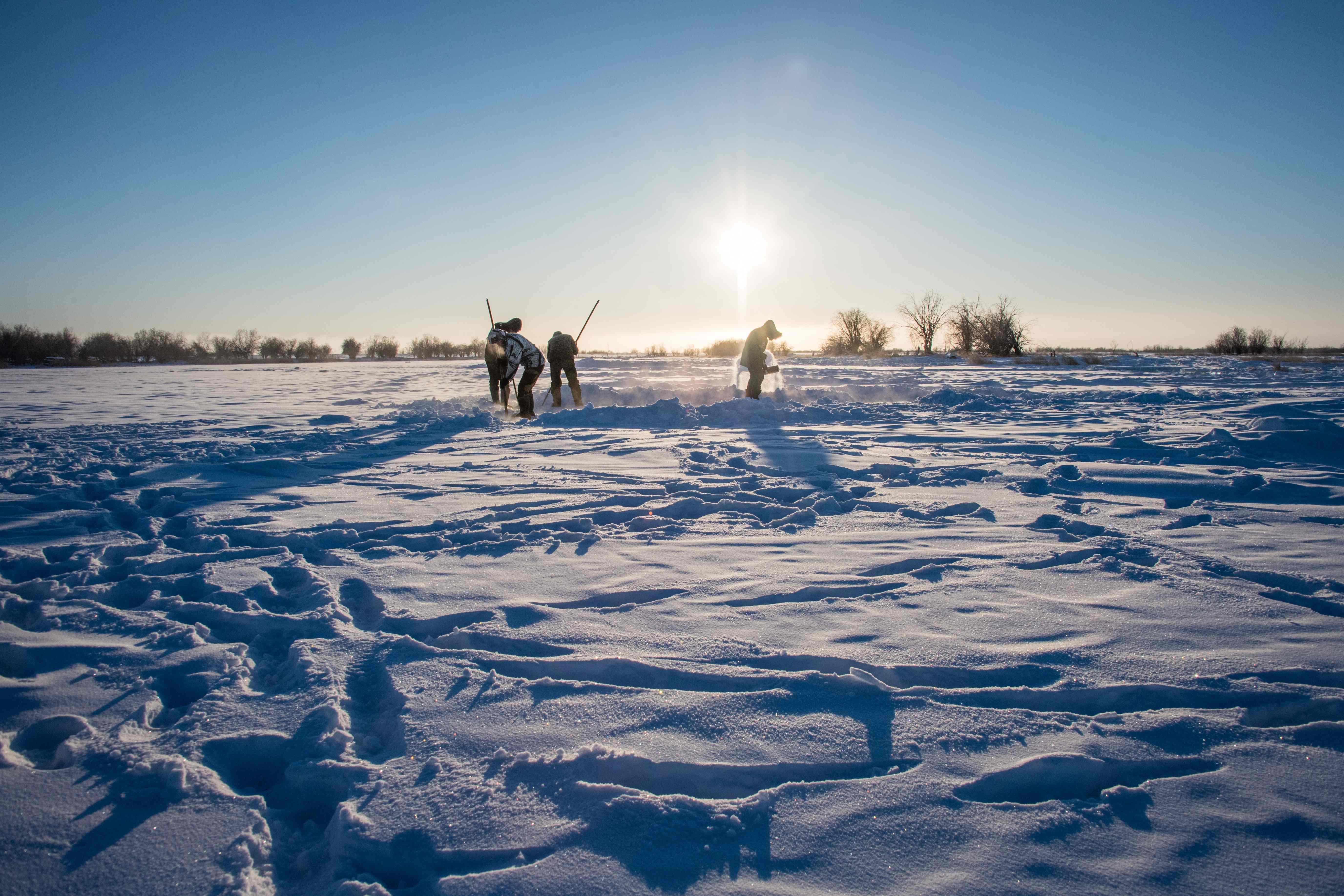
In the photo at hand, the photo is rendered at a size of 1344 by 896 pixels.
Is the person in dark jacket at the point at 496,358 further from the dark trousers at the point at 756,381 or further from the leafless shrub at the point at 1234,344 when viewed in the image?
the leafless shrub at the point at 1234,344

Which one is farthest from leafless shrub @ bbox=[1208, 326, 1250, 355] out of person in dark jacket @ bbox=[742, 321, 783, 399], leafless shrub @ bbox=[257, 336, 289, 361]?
leafless shrub @ bbox=[257, 336, 289, 361]

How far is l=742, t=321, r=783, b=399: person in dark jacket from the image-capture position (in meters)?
11.8

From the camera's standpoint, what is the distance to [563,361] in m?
12.4

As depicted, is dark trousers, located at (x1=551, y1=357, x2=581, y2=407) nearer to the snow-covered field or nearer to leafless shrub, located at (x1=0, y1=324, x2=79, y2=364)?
the snow-covered field

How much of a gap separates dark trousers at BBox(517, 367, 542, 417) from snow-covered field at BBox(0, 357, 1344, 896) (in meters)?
6.04

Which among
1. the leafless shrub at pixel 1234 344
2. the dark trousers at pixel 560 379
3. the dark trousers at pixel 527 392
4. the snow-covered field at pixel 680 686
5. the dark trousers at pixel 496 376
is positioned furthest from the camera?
the leafless shrub at pixel 1234 344

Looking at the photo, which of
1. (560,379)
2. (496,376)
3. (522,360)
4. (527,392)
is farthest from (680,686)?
(496,376)

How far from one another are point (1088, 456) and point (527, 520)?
225 inches

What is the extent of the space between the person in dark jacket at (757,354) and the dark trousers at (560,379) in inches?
138

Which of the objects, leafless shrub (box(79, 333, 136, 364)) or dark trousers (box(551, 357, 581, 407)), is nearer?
dark trousers (box(551, 357, 581, 407))

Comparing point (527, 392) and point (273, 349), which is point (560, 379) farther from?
point (273, 349)

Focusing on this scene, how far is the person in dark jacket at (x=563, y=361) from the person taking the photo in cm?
1225

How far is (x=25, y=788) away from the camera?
5.45 feet

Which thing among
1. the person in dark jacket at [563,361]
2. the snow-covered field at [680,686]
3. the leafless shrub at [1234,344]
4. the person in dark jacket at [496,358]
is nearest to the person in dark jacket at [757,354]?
the person in dark jacket at [563,361]
